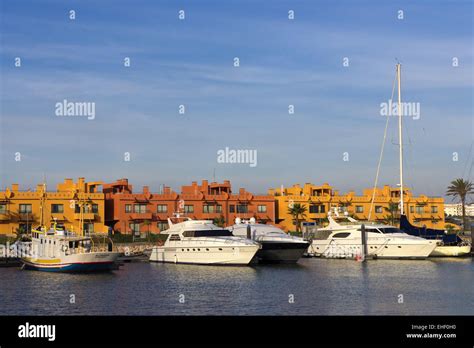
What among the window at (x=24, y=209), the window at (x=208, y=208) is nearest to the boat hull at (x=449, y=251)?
the window at (x=208, y=208)

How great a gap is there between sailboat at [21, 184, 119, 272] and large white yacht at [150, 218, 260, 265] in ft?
24.6

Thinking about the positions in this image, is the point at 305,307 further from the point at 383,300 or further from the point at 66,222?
the point at 66,222

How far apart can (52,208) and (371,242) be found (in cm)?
3817

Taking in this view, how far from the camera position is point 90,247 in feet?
180

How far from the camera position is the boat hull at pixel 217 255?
186 ft

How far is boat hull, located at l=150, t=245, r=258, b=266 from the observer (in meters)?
56.8

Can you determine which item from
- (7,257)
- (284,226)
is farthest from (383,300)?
(284,226)

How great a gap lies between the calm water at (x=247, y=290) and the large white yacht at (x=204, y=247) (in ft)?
5.11

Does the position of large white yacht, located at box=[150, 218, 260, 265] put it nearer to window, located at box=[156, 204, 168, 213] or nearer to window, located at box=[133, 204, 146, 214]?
window, located at box=[133, 204, 146, 214]
